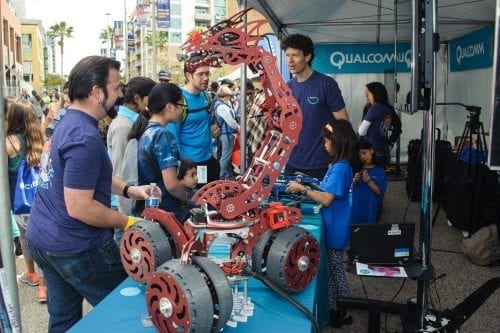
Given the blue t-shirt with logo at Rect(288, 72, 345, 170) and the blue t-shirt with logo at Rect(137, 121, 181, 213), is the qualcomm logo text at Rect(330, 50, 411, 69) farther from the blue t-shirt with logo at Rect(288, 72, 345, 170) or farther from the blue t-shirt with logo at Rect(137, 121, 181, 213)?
the blue t-shirt with logo at Rect(137, 121, 181, 213)

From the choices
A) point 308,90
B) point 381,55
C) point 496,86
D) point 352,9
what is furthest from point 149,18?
point 496,86

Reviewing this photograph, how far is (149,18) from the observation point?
69.9 ft

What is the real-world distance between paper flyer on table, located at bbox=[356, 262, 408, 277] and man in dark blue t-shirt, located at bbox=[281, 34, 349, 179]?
1.39 meters

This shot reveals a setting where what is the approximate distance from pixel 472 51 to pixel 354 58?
2.24 meters

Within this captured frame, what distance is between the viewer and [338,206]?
9.92 ft

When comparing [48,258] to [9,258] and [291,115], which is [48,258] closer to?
[9,258]

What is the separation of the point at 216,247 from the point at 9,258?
988 millimetres

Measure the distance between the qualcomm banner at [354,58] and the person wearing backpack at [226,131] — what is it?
2.83m

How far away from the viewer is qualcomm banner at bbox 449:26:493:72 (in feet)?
22.6

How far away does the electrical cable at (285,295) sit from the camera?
1.77 metres

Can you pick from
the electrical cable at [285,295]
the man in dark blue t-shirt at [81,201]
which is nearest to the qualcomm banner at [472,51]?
the electrical cable at [285,295]

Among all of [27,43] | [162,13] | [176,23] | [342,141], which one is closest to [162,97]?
[342,141]

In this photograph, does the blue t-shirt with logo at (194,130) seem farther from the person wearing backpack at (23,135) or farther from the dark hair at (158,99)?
the person wearing backpack at (23,135)

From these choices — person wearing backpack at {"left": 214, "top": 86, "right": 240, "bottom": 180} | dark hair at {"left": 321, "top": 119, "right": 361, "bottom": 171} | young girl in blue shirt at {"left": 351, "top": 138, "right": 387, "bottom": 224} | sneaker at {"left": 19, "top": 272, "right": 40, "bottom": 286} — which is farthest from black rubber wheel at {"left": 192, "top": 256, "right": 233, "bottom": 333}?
person wearing backpack at {"left": 214, "top": 86, "right": 240, "bottom": 180}
